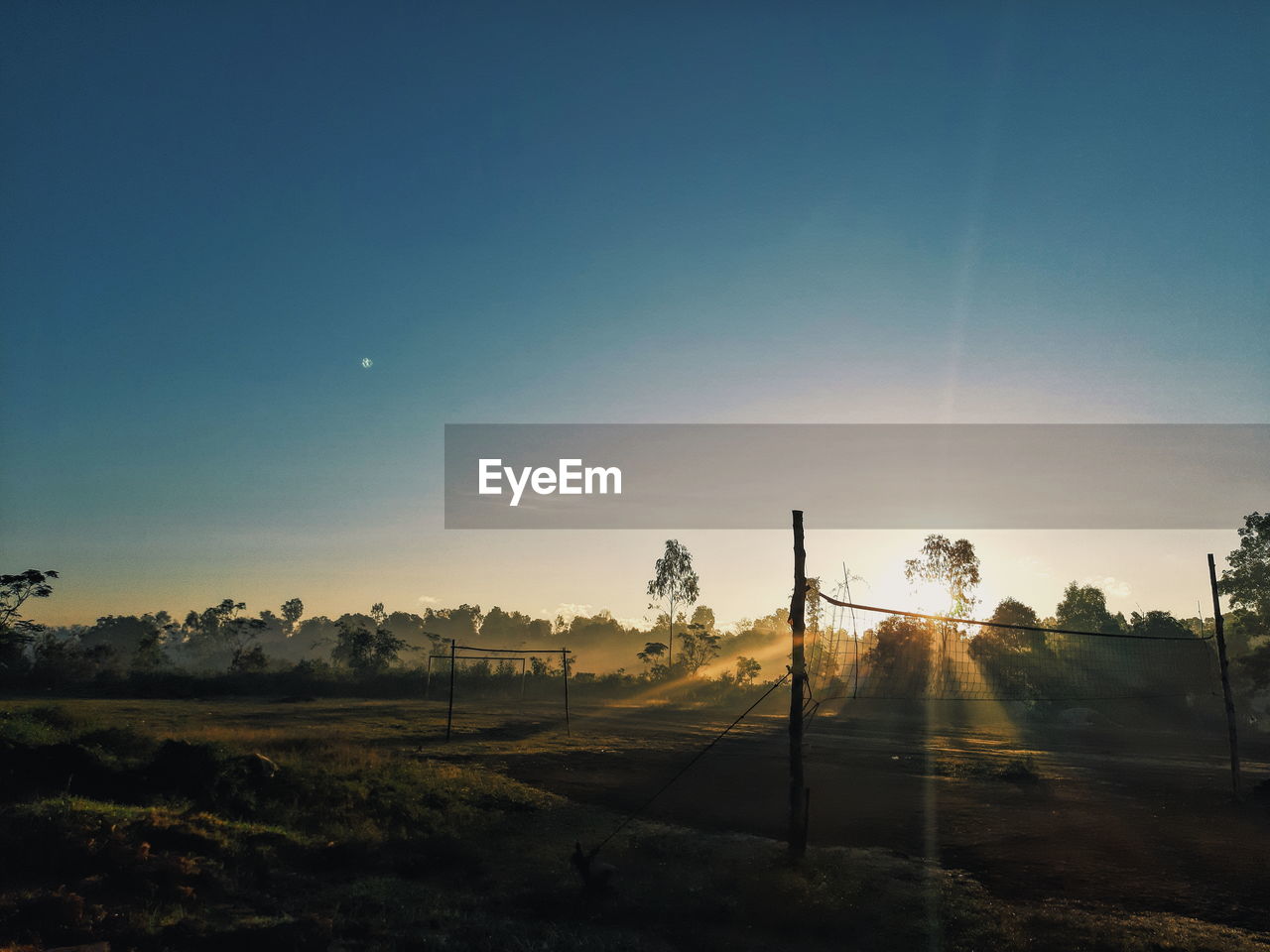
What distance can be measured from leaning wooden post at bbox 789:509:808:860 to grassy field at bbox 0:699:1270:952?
538mm

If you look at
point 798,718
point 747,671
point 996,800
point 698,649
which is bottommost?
point 747,671

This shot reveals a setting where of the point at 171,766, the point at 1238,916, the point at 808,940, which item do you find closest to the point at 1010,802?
the point at 1238,916

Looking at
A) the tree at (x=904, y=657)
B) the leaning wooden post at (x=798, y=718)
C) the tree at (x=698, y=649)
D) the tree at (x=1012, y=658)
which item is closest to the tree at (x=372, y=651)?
the tree at (x=698, y=649)

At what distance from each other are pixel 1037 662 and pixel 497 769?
47.7m

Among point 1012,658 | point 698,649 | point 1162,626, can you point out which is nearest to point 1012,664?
point 1012,658

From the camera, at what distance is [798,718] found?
12.1 meters

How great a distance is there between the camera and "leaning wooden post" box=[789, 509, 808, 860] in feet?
39.2

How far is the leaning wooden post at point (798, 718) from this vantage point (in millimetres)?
11938

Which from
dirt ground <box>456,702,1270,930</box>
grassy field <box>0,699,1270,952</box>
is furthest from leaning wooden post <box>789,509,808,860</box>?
dirt ground <box>456,702,1270,930</box>

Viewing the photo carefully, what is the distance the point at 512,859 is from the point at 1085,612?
258 feet

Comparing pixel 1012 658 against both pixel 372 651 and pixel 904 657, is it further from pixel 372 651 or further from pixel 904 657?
pixel 372 651

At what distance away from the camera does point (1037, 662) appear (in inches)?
2098

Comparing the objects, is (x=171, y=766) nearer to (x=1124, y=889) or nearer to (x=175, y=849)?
(x=175, y=849)

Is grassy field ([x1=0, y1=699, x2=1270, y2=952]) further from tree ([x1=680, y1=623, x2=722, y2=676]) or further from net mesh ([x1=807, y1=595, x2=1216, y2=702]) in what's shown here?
tree ([x1=680, y1=623, x2=722, y2=676])
